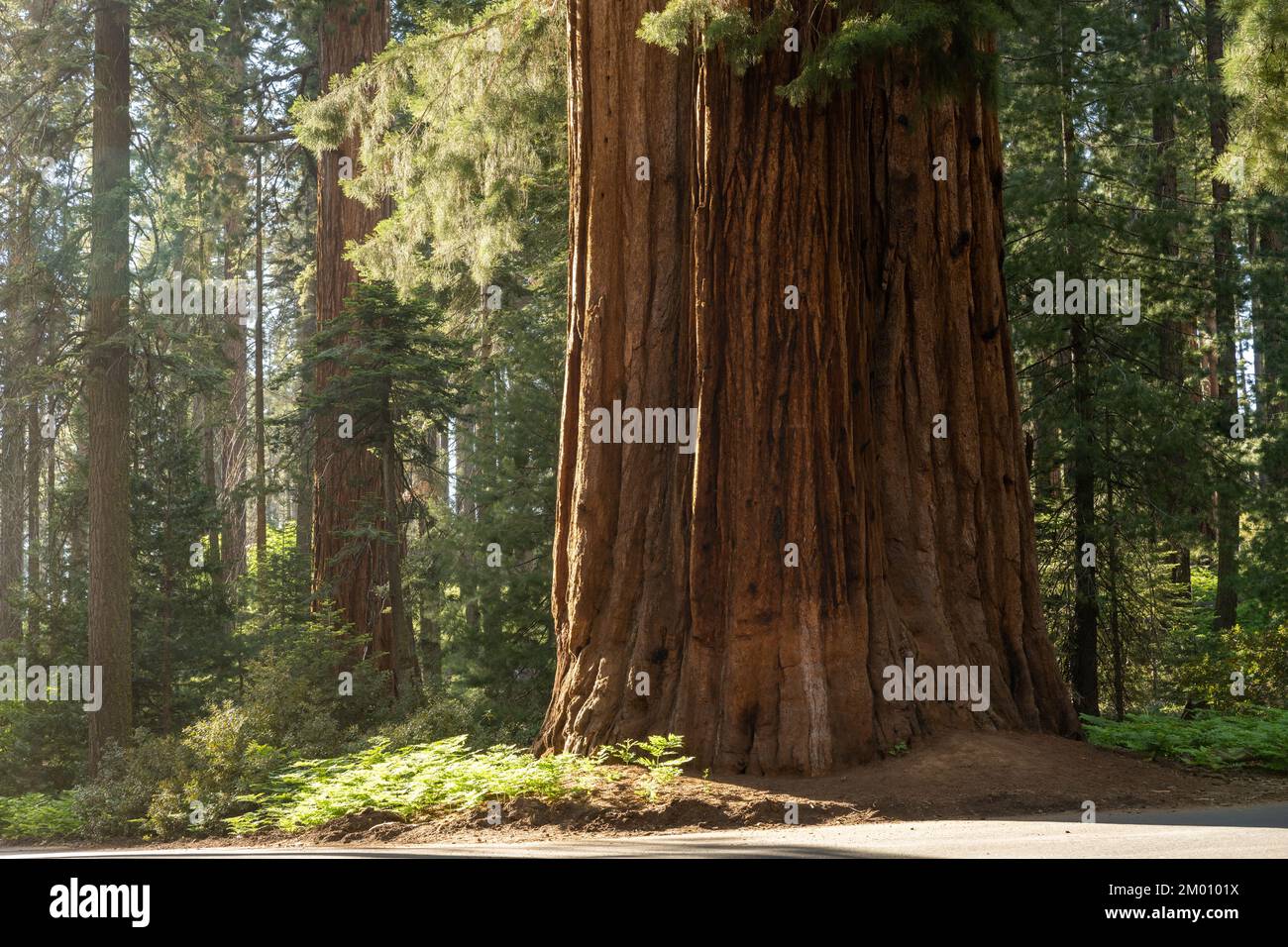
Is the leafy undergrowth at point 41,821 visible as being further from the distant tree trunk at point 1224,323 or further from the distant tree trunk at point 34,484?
the distant tree trunk at point 1224,323

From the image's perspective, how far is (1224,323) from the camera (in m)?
19.5

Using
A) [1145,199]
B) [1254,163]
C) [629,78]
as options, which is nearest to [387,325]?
[629,78]

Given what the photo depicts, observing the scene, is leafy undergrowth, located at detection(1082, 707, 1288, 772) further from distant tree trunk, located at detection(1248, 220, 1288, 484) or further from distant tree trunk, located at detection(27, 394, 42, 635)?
distant tree trunk, located at detection(27, 394, 42, 635)

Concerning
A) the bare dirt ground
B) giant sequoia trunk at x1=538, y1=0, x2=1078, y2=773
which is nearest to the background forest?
giant sequoia trunk at x1=538, y1=0, x2=1078, y2=773

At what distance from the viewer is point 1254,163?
9.96 meters

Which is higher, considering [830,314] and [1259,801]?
[830,314]

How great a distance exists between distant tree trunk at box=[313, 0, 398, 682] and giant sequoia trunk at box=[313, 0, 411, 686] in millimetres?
14

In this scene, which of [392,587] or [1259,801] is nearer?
[1259,801]

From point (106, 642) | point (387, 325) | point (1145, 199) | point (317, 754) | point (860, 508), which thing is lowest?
point (317, 754)

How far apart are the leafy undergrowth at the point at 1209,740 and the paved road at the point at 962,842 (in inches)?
79.3

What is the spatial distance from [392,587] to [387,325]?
347 cm

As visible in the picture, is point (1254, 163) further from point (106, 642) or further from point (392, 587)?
point (106, 642)

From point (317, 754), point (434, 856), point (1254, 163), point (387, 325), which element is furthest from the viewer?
point (387, 325)

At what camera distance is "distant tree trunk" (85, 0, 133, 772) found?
608 inches
